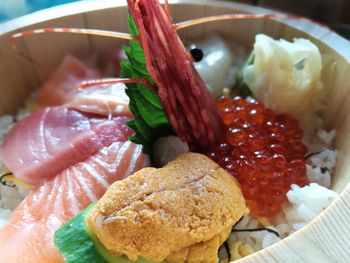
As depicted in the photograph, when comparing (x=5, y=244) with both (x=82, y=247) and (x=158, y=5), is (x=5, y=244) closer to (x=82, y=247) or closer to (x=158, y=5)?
(x=82, y=247)

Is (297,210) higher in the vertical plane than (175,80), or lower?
lower

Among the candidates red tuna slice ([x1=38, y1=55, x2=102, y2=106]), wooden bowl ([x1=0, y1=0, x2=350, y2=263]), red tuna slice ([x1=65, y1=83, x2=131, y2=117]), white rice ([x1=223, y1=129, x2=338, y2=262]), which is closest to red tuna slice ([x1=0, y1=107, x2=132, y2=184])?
red tuna slice ([x1=65, y1=83, x2=131, y2=117])

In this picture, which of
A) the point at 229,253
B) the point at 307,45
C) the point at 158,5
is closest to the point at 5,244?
the point at 229,253

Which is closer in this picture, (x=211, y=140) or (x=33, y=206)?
(x=33, y=206)

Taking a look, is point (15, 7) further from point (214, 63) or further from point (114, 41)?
point (214, 63)

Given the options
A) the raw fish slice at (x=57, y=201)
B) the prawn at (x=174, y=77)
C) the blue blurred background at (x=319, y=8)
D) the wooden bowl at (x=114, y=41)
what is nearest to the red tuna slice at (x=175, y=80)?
the prawn at (x=174, y=77)

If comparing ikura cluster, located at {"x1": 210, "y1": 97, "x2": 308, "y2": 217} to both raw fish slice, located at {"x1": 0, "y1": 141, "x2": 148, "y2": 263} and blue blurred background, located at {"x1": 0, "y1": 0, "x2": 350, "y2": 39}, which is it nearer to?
raw fish slice, located at {"x1": 0, "y1": 141, "x2": 148, "y2": 263}

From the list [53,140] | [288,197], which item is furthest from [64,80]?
[288,197]
